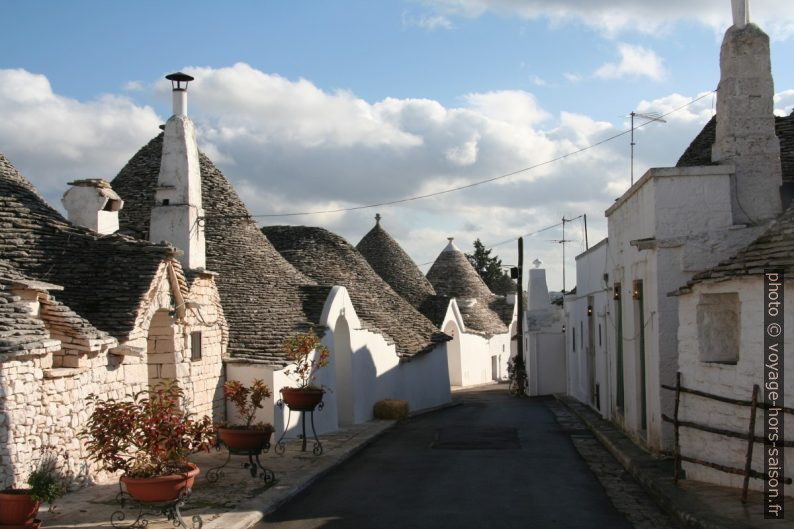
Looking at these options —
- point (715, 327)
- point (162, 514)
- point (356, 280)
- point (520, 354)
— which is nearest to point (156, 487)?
point (162, 514)

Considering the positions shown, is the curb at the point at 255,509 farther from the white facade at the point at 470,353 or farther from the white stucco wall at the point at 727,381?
the white facade at the point at 470,353

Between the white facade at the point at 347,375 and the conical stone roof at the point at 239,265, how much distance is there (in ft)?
1.88

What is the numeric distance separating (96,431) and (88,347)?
283cm

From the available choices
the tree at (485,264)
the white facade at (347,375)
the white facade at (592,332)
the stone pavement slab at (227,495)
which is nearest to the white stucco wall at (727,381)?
the stone pavement slab at (227,495)

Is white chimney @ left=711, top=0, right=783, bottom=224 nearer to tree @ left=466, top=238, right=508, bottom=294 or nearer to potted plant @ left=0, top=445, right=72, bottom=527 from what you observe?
potted plant @ left=0, top=445, right=72, bottom=527

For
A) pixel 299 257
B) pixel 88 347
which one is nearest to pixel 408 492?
pixel 88 347

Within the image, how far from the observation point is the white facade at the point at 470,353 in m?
40.4

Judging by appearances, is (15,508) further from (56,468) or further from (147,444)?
(56,468)

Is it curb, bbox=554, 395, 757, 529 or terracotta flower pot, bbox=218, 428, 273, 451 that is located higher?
terracotta flower pot, bbox=218, 428, 273, 451

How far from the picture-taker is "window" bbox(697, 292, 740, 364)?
1033 centimetres

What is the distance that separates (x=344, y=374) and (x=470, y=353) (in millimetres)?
22223

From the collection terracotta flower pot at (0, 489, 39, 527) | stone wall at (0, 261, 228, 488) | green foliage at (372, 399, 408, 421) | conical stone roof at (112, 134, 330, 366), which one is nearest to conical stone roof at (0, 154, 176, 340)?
stone wall at (0, 261, 228, 488)

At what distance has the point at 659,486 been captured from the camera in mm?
10141

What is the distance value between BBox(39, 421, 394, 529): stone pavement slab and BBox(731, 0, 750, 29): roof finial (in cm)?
922
